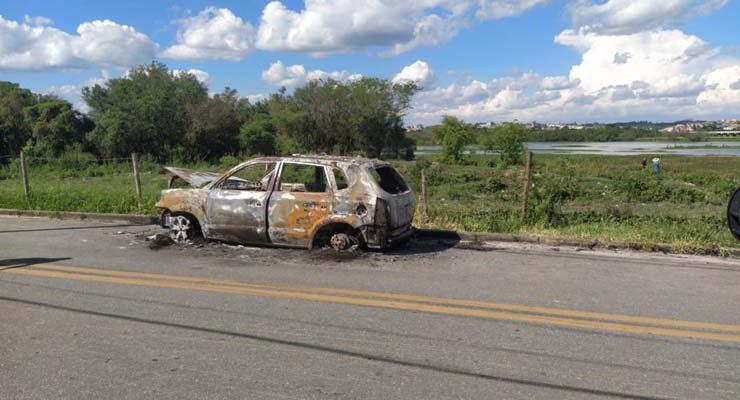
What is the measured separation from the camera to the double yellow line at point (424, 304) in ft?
16.1

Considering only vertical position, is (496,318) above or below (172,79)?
below

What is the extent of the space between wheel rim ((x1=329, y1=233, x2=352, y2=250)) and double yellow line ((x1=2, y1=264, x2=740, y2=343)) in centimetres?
185

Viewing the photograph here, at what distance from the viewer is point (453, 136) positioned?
83.9 metres

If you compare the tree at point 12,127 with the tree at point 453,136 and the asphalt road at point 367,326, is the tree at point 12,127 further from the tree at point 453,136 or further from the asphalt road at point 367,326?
the tree at point 453,136

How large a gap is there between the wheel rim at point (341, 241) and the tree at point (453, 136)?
7134cm

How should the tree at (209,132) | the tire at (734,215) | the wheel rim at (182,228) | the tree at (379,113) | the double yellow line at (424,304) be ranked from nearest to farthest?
the double yellow line at (424,304)
the tire at (734,215)
the wheel rim at (182,228)
the tree at (209,132)
the tree at (379,113)

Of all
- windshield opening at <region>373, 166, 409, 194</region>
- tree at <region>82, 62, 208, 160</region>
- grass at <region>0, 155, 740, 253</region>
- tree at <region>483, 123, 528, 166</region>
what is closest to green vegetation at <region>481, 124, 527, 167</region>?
tree at <region>483, 123, 528, 166</region>

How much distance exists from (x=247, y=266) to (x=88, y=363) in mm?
3345

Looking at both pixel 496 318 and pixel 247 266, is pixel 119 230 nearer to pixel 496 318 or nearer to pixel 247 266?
pixel 247 266

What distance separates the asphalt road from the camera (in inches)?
150

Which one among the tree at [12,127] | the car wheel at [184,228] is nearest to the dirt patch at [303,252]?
the car wheel at [184,228]

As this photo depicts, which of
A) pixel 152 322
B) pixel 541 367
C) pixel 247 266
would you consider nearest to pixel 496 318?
pixel 541 367

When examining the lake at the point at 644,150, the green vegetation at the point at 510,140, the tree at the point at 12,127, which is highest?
the tree at the point at 12,127

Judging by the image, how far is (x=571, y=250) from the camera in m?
8.63
